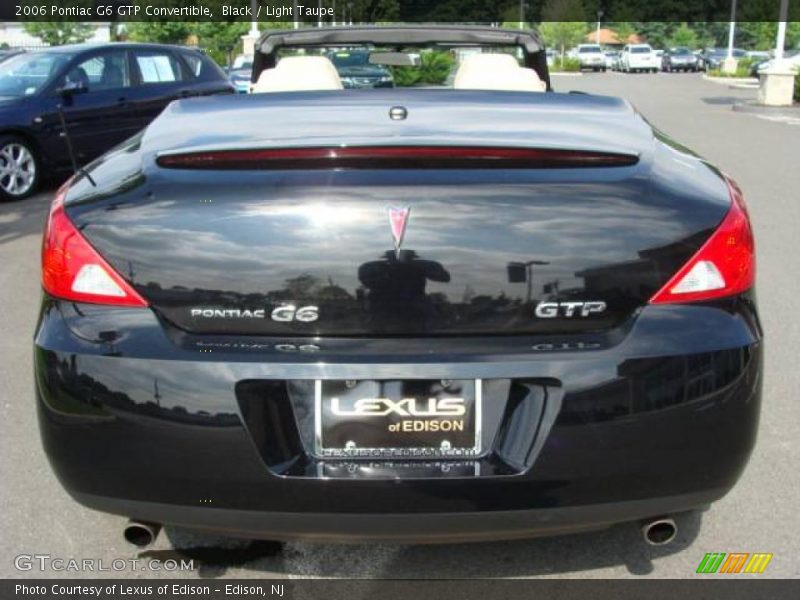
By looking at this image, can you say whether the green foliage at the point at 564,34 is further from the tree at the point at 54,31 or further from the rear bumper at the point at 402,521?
the rear bumper at the point at 402,521

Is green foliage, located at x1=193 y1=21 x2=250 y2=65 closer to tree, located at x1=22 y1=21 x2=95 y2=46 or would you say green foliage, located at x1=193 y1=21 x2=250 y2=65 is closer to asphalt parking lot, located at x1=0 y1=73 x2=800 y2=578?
tree, located at x1=22 y1=21 x2=95 y2=46

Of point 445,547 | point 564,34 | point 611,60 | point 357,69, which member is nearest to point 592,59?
point 611,60

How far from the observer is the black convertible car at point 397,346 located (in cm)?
223

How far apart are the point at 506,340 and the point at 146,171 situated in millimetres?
1066

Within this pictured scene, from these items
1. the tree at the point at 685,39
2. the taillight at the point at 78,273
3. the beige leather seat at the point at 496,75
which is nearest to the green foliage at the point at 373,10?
the tree at the point at 685,39

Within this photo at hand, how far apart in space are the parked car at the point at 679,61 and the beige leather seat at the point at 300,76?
173ft

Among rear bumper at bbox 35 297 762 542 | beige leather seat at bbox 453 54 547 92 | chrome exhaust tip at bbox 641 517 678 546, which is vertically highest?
beige leather seat at bbox 453 54 547 92

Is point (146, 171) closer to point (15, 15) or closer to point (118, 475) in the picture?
point (118, 475)

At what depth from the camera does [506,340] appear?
2271 millimetres

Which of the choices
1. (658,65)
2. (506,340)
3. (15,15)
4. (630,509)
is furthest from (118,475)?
(15,15)

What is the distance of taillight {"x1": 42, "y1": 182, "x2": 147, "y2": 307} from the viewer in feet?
7.64

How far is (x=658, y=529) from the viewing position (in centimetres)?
250
